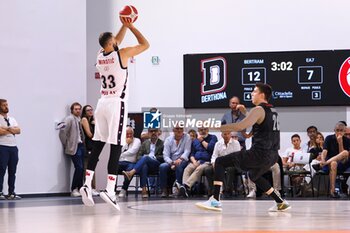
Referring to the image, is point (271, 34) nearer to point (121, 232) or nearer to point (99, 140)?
point (99, 140)

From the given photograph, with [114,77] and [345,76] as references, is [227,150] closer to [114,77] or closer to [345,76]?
[345,76]

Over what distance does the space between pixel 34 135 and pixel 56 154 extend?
30.2 inches

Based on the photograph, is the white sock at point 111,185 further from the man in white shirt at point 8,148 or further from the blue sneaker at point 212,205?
the man in white shirt at point 8,148

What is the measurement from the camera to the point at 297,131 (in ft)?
54.5

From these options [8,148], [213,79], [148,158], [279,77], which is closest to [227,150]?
[148,158]

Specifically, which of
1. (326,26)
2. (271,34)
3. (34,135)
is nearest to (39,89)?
(34,135)

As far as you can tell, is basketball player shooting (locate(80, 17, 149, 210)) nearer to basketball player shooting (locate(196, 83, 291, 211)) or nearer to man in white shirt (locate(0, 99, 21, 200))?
basketball player shooting (locate(196, 83, 291, 211))

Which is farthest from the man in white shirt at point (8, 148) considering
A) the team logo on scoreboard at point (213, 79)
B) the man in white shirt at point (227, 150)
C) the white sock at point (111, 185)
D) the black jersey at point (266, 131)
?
the black jersey at point (266, 131)

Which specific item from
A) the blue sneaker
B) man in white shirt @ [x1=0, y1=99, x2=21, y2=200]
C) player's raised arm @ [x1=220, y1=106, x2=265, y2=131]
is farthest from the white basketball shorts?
man in white shirt @ [x1=0, y1=99, x2=21, y2=200]

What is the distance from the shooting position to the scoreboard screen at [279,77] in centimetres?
1639

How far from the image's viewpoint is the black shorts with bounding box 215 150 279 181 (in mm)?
8352

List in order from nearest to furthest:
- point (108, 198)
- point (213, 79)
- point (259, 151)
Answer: point (108, 198), point (259, 151), point (213, 79)

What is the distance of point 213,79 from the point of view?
16.9 metres

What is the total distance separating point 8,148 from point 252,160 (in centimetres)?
707
